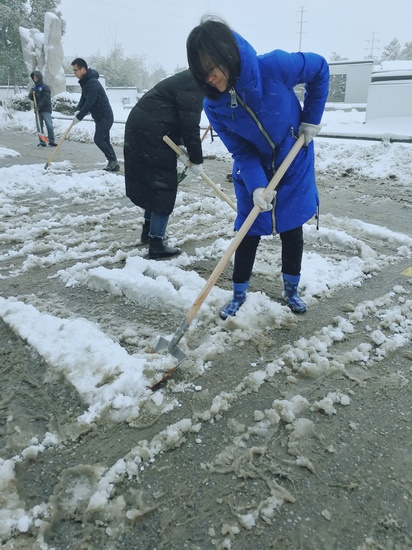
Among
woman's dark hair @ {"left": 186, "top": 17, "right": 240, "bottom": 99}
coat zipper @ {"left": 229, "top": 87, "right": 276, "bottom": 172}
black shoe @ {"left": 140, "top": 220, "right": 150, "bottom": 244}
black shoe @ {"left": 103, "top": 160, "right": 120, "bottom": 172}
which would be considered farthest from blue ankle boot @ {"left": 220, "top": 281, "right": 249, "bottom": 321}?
black shoe @ {"left": 103, "top": 160, "right": 120, "bottom": 172}

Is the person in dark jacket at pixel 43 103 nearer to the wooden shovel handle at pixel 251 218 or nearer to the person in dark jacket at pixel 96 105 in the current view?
the person in dark jacket at pixel 96 105

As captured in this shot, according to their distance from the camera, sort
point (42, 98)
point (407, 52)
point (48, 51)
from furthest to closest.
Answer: point (407, 52)
point (48, 51)
point (42, 98)

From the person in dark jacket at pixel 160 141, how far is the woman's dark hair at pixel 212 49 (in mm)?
1239

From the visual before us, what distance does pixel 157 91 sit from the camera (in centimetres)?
320

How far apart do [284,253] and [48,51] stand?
23388 mm

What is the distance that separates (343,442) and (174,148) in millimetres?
2464

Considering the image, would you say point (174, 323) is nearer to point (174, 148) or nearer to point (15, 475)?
point (15, 475)

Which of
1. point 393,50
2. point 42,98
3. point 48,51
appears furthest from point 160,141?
point 393,50

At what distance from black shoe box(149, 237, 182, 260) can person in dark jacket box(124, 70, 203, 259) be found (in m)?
0.01

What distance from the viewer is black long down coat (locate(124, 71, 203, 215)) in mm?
3146

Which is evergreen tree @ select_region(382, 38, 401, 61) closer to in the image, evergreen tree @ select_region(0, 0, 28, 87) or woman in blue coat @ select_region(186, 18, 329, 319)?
evergreen tree @ select_region(0, 0, 28, 87)

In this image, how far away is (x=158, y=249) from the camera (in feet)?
11.8

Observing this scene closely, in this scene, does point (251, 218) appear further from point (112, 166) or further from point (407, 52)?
point (407, 52)

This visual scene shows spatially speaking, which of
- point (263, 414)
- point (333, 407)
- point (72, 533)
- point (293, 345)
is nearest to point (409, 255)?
point (293, 345)
